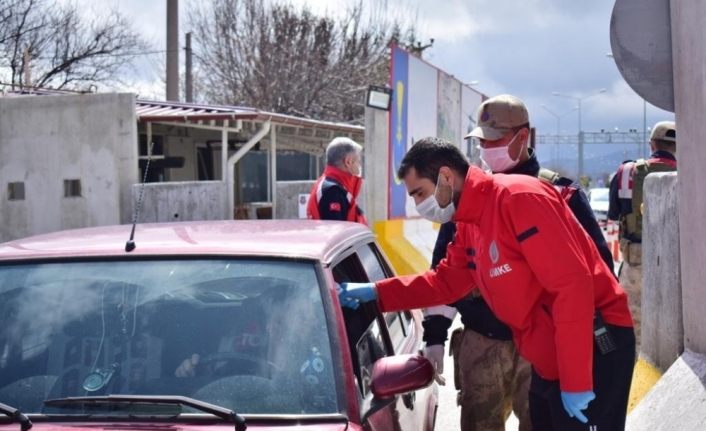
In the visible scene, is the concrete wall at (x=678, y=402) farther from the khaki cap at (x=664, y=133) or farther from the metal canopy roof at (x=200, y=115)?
the metal canopy roof at (x=200, y=115)

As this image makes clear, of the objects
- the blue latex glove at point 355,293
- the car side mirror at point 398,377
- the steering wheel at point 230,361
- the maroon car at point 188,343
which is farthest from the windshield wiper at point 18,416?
the blue latex glove at point 355,293

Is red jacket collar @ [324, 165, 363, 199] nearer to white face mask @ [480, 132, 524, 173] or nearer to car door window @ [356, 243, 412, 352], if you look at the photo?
car door window @ [356, 243, 412, 352]

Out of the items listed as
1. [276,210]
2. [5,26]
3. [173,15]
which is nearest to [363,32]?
[173,15]

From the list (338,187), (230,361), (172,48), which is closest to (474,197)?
(230,361)

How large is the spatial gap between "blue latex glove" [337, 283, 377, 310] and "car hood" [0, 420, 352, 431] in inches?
32.9

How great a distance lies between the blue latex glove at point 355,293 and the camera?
3504 mm

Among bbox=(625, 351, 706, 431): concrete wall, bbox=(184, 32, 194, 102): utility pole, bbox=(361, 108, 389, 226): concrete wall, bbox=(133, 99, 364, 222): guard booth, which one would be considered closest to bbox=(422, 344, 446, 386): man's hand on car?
bbox=(625, 351, 706, 431): concrete wall

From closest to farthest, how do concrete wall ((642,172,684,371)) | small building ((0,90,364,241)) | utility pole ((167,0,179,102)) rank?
1. concrete wall ((642,172,684,371))
2. small building ((0,90,364,241))
3. utility pole ((167,0,179,102))

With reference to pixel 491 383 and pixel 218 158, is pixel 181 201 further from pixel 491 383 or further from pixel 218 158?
pixel 491 383

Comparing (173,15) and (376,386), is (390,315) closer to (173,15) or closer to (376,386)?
(376,386)

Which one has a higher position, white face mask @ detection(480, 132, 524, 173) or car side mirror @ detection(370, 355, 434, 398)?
white face mask @ detection(480, 132, 524, 173)

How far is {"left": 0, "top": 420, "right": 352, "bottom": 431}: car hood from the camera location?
266cm

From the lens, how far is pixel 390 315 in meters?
4.23

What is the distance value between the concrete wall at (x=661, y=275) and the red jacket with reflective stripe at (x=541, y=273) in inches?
84.7
